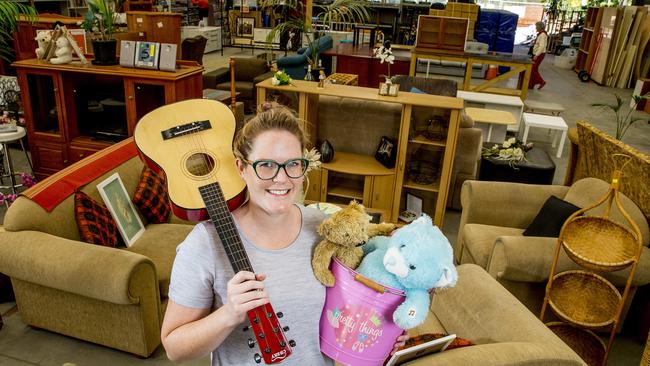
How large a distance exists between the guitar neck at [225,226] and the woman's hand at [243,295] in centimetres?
9

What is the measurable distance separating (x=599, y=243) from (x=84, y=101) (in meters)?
3.99

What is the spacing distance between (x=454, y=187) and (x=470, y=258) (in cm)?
135

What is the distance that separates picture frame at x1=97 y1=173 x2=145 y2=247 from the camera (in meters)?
2.76

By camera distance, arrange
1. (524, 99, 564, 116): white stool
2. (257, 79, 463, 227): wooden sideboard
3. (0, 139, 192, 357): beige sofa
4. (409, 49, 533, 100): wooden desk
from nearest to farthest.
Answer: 1. (0, 139, 192, 357): beige sofa
2. (257, 79, 463, 227): wooden sideboard
3. (524, 99, 564, 116): white stool
4. (409, 49, 533, 100): wooden desk

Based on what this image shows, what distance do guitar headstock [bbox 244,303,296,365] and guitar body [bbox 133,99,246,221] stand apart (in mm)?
298

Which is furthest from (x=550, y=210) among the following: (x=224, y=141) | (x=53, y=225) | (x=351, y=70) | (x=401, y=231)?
(x=351, y=70)

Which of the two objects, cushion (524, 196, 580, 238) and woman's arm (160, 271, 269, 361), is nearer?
woman's arm (160, 271, 269, 361)

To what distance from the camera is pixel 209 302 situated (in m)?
1.14

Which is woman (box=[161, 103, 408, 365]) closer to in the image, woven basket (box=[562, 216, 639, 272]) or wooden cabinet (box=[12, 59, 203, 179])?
woven basket (box=[562, 216, 639, 272])

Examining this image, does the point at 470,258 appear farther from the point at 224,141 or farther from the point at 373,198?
the point at 224,141

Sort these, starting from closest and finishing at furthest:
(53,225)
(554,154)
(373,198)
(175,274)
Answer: (175,274) → (53,225) → (373,198) → (554,154)

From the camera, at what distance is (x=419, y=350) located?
146 cm

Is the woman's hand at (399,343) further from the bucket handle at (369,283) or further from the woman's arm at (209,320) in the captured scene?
A: the woman's arm at (209,320)

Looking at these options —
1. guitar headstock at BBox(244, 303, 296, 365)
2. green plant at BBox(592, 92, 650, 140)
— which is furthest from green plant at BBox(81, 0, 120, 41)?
green plant at BBox(592, 92, 650, 140)
